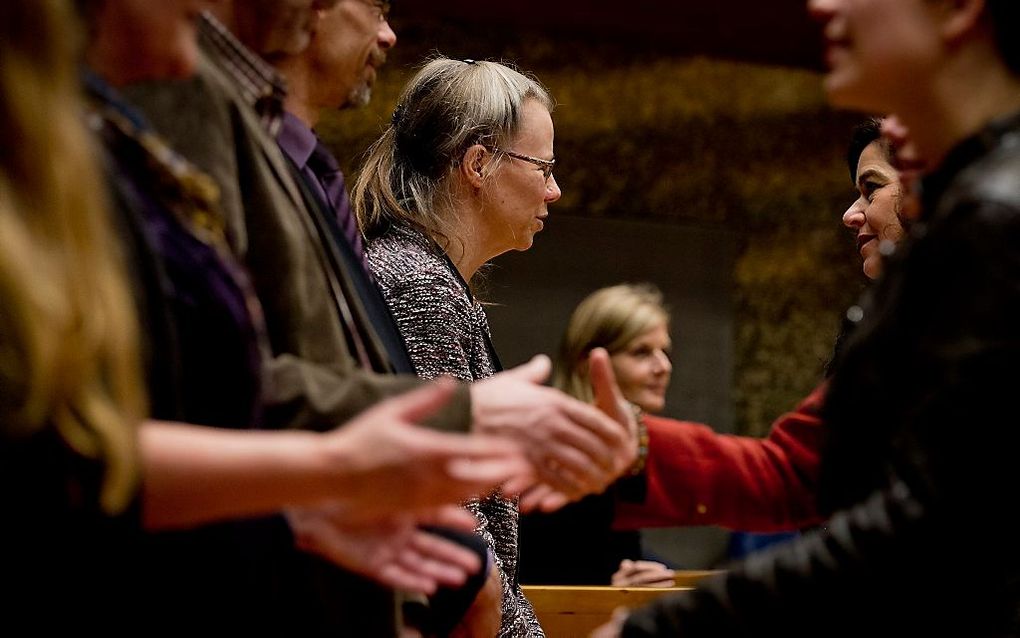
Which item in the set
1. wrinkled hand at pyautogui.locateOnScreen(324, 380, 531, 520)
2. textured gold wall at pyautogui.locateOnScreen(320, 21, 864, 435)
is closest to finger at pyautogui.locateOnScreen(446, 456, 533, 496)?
wrinkled hand at pyautogui.locateOnScreen(324, 380, 531, 520)

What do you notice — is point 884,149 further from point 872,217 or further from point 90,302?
point 90,302

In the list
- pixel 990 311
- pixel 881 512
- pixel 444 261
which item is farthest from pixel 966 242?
pixel 444 261

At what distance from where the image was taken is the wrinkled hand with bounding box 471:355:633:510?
1.35m

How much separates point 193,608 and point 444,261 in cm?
118

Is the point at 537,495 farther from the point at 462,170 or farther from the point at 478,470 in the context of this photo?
the point at 462,170

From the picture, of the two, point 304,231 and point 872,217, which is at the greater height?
point 872,217

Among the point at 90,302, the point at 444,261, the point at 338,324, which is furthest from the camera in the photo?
the point at 444,261

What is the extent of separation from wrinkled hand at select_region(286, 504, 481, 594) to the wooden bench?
1451 millimetres

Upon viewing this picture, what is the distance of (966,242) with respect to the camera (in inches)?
43.0

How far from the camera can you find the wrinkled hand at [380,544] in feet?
3.84

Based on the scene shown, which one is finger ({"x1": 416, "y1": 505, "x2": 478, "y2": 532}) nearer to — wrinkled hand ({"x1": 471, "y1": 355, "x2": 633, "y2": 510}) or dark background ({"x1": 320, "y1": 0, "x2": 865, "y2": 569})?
wrinkled hand ({"x1": 471, "y1": 355, "x2": 633, "y2": 510})

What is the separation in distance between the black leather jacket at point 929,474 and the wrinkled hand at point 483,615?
24.4 inches

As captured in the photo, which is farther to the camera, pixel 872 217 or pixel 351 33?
pixel 872 217

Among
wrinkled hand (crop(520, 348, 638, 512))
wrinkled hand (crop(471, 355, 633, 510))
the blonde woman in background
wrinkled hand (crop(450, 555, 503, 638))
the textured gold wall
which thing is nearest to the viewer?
wrinkled hand (crop(471, 355, 633, 510))
